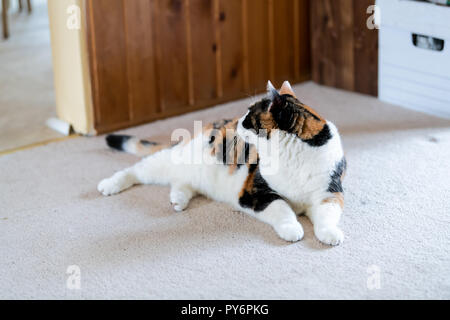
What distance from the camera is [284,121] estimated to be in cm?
204

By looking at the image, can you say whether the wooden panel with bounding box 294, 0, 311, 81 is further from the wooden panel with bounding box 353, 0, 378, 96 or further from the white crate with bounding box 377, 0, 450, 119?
the white crate with bounding box 377, 0, 450, 119

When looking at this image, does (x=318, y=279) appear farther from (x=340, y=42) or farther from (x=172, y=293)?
(x=340, y=42)

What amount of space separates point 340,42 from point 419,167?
109cm

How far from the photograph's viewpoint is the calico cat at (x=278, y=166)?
2049mm

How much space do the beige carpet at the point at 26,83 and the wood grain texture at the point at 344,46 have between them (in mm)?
1405

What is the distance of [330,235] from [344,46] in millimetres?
1656

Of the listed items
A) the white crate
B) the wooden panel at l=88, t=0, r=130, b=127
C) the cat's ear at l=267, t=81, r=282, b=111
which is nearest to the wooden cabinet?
the wooden panel at l=88, t=0, r=130, b=127

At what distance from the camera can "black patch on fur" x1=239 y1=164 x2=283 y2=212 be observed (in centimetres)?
213

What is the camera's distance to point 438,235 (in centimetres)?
206

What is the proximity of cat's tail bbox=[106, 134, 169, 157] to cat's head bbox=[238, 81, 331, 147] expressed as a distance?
0.60m

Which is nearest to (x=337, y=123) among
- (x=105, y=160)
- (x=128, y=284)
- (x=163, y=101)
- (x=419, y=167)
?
(x=419, y=167)

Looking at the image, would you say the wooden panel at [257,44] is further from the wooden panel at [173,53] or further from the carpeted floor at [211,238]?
the carpeted floor at [211,238]

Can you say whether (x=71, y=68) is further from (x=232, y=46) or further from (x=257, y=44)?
(x=257, y=44)

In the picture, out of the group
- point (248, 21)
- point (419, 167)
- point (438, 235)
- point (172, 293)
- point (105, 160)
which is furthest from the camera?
point (248, 21)
